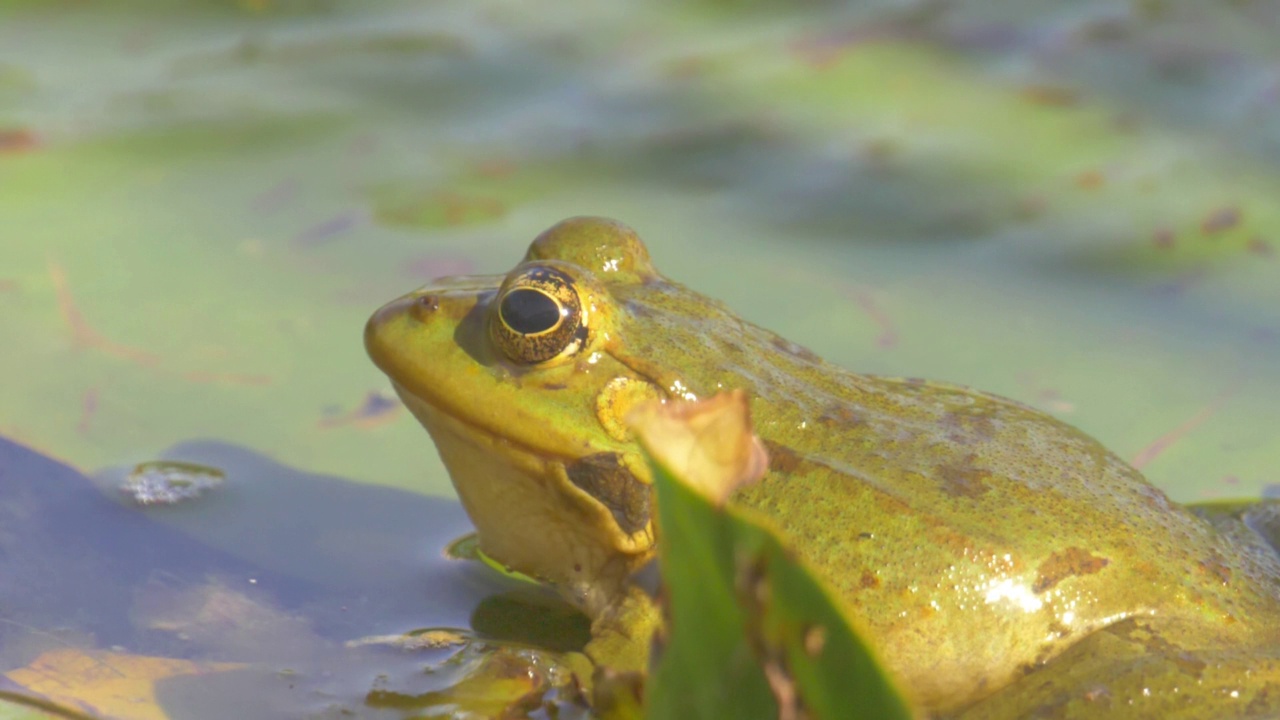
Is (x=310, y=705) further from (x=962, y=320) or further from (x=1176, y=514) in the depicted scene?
(x=962, y=320)

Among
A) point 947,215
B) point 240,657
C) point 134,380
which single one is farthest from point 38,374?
point 947,215

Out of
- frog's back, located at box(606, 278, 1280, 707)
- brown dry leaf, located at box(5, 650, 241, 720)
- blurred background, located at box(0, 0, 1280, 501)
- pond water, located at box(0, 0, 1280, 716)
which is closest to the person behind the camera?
brown dry leaf, located at box(5, 650, 241, 720)

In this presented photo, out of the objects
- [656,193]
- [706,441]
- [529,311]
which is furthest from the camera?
[656,193]

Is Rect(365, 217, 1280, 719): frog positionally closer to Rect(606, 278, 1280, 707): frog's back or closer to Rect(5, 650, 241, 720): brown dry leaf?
Rect(606, 278, 1280, 707): frog's back

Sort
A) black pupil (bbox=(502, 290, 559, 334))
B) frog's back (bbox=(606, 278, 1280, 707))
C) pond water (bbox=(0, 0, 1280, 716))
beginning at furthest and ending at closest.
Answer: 1. pond water (bbox=(0, 0, 1280, 716))
2. black pupil (bbox=(502, 290, 559, 334))
3. frog's back (bbox=(606, 278, 1280, 707))

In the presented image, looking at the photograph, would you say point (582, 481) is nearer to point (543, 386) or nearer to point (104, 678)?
point (543, 386)

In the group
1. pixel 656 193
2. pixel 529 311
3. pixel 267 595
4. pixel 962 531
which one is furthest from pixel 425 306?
pixel 656 193

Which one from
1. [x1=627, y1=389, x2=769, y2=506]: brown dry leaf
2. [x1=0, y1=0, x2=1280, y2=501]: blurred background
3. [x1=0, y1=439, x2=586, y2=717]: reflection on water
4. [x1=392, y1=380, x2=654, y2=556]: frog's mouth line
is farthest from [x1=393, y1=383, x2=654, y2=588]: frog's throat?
[x1=627, y1=389, x2=769, y2=506]: brown dry leaf
